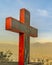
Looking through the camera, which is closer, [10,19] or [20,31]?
[10,19]

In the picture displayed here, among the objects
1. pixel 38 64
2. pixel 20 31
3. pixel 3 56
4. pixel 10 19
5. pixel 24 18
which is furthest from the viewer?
pixel 3 56

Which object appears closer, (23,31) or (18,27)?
(18,27)

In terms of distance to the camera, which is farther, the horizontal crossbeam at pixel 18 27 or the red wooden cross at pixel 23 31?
the red wooden cross at pixel 23 31

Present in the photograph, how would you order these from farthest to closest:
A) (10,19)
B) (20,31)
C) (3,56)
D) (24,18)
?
(3,56), (24,18), (20,31), (10,19)

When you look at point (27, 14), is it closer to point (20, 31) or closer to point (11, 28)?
point (20, 31)

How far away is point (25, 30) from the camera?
325 inches

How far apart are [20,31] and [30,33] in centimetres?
104

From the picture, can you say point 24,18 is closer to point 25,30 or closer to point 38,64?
point 25,30

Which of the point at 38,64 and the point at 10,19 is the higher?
the point at 10,19

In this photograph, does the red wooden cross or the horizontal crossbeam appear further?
the red wooden cross

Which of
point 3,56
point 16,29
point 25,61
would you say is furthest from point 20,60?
point 3,56

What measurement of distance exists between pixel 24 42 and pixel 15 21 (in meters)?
1.03

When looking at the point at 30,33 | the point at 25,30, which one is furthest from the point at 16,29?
the point at 30,33

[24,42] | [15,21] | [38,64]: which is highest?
[15,21]
